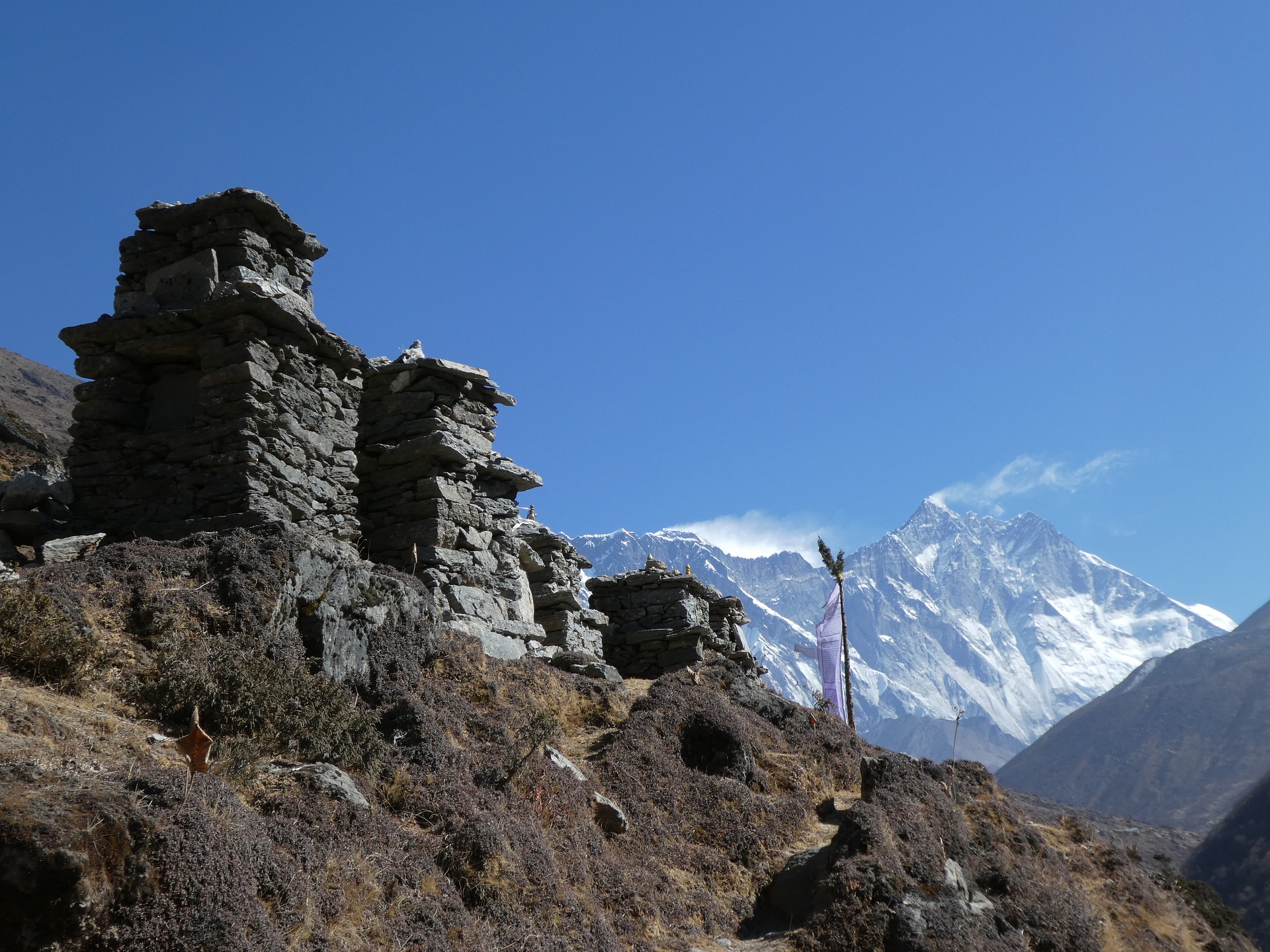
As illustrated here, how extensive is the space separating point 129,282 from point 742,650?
13.2m

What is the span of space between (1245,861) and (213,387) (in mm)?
89016

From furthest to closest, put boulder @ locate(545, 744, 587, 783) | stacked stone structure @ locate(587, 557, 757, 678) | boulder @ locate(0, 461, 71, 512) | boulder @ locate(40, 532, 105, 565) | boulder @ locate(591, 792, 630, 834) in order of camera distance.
Result: stacked stone structure @ locate(587, 557, 757, 678) → boulder @ locate(0, 461, 71, 512) → boulder @ locate(545, 744, 587, 783) → boulder @ locate(591, 792, 630, 834) → boulder @ locate(40, 532, 105, 565)

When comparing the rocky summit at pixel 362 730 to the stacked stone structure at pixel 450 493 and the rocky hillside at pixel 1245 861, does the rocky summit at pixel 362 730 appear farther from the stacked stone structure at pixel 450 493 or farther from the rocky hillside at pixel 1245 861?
the rocky hillside at pixel 1245 861

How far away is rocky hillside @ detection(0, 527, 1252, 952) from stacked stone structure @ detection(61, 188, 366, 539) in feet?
4.40

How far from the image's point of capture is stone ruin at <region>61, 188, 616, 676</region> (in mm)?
11164

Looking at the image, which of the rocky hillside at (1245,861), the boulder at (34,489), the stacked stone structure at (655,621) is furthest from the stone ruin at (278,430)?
the rocky hillside at (1245,861)

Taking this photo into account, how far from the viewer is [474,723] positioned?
32.3ft

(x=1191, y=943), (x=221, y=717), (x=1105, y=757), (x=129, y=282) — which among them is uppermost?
(x=1105, y=757)

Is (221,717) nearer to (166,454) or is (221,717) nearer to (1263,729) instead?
(166,454)

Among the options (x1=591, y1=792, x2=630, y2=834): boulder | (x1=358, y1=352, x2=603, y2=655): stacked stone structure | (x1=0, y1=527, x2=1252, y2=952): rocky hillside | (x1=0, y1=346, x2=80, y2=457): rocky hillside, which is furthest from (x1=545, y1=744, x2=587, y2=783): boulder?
(x1=0, y1=346, x2=80, y2=457): rocky hillside

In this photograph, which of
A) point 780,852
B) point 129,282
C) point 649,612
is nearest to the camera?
point 780,852

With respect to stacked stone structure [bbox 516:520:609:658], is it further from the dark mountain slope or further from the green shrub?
the dark mountain slope

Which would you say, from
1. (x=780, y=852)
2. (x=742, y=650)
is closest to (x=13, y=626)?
(x=780, y=852)

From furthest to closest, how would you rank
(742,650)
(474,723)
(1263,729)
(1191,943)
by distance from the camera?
(1263,729) < (742,650) < (1191,943) < (474,723)
